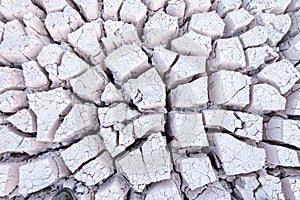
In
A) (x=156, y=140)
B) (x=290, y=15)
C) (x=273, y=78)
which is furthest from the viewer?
(x=290, y=15)

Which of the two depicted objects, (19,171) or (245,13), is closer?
(19,171)

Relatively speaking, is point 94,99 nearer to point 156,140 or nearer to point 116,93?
point 116,93

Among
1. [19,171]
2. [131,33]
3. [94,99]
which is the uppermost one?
[131,33]

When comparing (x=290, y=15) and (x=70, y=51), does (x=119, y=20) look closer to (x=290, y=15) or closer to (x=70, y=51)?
(x=70, y=51)

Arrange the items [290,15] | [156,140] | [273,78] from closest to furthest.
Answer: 1. [156,140]
2. [273,78]
3. [290,15]

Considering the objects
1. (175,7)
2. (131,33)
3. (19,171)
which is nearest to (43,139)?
(19,171)

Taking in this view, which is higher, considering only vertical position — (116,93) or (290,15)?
(290,15)

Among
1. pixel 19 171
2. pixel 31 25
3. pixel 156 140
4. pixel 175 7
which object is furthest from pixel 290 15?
pixel 19 171
